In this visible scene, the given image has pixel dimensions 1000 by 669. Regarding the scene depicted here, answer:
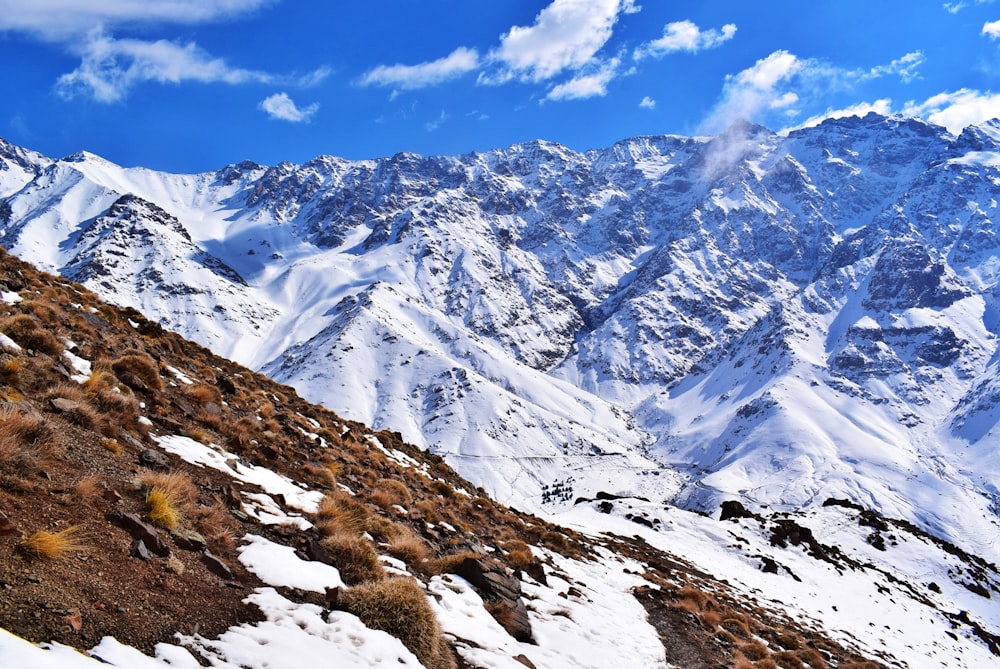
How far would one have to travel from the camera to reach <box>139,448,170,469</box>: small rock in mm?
9844

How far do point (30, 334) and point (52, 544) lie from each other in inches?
288

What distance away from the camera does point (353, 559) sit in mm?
9734

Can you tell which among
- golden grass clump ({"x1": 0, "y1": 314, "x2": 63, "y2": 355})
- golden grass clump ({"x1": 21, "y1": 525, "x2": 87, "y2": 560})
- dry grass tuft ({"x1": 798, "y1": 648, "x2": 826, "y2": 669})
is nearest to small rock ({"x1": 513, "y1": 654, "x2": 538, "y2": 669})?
golden grass clump ({"x1": 21, "y1": 525, "x2": 87, "y2": 560})

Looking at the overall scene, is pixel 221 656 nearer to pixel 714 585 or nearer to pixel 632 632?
pixel 632 632

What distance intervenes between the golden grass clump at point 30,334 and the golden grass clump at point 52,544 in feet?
21.9

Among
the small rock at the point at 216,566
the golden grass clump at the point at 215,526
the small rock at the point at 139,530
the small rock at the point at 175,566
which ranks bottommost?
the golden grass clump at the point at 215,526

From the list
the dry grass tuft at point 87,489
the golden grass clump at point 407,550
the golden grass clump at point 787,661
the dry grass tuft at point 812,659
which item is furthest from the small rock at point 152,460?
the dry grass tuft at point 812,659

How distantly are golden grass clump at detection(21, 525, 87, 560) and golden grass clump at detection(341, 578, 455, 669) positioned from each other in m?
3.40

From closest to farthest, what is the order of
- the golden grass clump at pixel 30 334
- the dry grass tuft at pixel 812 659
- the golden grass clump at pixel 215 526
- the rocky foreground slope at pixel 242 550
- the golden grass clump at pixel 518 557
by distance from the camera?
1. the rocky foreground slope at pixel 242 550
2. the golden grass clump at pixel 215 526
3. the golden grass clump at pixel 30 334
4. the golden grass clump at pixel 518 557
5. the dry grass tuft at pixel 812 659

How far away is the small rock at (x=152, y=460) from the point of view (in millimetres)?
9844

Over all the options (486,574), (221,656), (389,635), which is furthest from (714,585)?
(221,656)

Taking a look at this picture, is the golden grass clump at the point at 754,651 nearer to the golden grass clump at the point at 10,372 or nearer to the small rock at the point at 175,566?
the small rock at the point at 175,566

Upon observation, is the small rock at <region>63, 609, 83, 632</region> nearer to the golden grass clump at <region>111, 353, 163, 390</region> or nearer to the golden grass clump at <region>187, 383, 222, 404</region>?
the golden grass clump at <region>111, 353, 163, 390</region>

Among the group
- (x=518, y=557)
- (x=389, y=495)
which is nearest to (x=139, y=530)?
(x=389, y=495)
